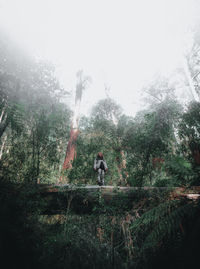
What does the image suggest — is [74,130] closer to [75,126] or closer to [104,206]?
[75,126]

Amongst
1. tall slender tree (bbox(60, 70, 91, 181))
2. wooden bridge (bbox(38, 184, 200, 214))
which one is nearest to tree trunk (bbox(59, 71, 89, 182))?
tall slender tree (bbox(60, 70, 91, 181))

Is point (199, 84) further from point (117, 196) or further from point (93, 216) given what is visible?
point (93, 216)

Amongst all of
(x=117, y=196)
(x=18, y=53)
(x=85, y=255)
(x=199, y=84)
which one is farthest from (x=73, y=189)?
(x=18, y=53)

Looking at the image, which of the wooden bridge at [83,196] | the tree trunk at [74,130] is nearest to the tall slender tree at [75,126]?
the tree trunk at [74,130]

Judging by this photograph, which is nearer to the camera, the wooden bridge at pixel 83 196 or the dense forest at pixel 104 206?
the dense forest at pixel 104 206

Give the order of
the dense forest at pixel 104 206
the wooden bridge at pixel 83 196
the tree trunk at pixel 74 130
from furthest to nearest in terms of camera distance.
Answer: the tree trunk at pixel 74 130 < the wooden bridge at pixel 83 196 < the dense forest at pixel 104 206

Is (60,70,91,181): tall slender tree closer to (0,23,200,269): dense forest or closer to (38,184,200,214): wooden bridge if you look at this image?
(0,23,200,269): dense forest

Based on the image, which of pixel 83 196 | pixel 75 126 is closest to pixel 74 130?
pixel 75 126

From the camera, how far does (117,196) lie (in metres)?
3.22

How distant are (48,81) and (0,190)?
11262 mm

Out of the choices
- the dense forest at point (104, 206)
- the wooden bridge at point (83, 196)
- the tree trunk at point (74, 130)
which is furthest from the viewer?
the tree trunk at point (74, 130)

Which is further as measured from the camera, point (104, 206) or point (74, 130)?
point (74, 130)

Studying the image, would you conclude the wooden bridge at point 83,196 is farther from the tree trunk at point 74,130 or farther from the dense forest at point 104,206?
the tree trunk at point 74,130

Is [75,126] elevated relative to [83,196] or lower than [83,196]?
elevated
